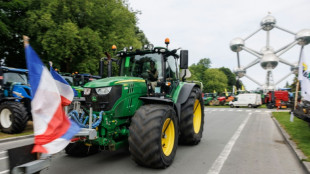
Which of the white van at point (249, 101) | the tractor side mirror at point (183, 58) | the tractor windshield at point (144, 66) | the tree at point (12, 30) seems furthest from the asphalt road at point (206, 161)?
the white van at point (249, 101)

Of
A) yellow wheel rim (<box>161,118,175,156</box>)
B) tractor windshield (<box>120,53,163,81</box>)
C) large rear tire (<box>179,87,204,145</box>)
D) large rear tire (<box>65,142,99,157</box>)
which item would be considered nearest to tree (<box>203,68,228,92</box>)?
large rear tire (<box>179,87,204,145</box>)

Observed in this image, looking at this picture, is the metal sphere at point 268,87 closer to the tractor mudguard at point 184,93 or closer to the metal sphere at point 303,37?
the metal sphere at point 303,37

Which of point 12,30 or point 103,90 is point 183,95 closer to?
point 103,90

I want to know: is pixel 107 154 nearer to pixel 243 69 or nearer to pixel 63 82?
pixel 63 82

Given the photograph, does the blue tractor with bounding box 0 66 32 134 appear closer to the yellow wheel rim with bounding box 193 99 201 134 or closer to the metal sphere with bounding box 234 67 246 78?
the yellow wheel rim with bounding box 193 99 201 134

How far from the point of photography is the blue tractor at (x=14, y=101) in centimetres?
770

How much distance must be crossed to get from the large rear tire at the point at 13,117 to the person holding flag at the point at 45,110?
560 centimetres

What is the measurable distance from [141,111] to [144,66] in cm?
167

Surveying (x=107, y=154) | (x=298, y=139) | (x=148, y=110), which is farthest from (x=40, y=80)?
(x=298, y=139)

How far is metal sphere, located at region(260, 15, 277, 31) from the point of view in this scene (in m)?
38.7

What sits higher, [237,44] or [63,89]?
[237,44]

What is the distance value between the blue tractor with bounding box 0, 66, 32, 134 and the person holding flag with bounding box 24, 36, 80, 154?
5.64m

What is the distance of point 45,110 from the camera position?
9.58ft

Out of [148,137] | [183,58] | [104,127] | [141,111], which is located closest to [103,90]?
[104,127]
